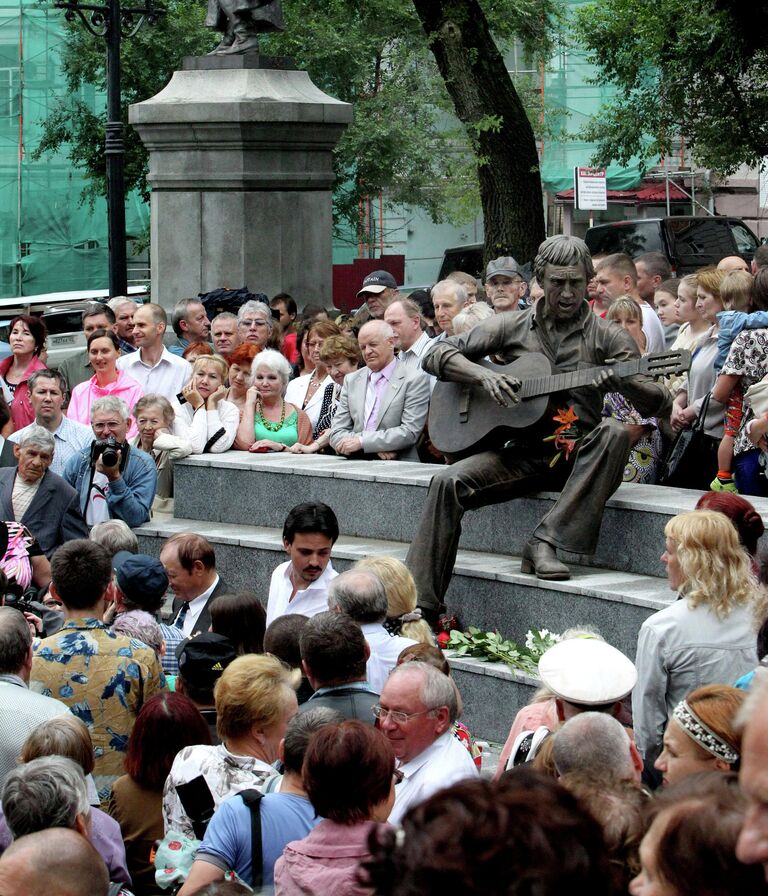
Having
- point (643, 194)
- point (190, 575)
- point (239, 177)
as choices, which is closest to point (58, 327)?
point (239, 177)

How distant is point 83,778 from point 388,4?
67.8 ft

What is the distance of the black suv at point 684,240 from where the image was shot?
23.8 m

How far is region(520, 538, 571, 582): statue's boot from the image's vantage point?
8.44 m

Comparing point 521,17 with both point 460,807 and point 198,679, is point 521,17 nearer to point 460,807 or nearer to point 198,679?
point 198,679

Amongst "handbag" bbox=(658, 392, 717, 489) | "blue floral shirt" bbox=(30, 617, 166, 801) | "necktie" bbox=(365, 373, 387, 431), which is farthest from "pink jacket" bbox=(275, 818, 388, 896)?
"necktie" bbox=(365, 373, 387, 431)

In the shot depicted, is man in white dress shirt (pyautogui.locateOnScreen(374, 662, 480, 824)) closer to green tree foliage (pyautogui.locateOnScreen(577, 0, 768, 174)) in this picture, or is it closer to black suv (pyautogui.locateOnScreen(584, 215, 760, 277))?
green tree foliage (pyautogui.locateOnScreen(577, 0, 768, 174))

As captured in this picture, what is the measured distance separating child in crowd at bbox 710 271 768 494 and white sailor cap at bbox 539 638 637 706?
3.31 metres

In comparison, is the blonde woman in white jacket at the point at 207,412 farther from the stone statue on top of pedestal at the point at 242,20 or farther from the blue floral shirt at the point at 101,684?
the stone statue on top of pedestal at the point at 242,20

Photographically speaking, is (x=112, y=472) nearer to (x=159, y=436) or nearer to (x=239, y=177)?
(x=159, y=436)

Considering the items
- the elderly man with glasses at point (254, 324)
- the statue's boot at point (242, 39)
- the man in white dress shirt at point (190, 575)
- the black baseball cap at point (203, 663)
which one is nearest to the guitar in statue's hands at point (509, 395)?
the man in white dress shirt at point (190, 575)

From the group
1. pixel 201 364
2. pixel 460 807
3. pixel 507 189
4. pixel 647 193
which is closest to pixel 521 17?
pixel 507 189

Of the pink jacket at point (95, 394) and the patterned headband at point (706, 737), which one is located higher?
the pink jacket at point (95, 394)

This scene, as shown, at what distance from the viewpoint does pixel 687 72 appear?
22125 mm

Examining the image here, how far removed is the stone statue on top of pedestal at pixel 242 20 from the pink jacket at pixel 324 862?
38.9 ft
